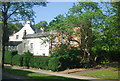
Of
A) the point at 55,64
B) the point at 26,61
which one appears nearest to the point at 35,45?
the point at 26,61

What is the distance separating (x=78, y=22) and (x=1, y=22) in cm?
1138

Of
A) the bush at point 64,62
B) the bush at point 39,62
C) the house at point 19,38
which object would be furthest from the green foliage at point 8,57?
the house at point 19,38

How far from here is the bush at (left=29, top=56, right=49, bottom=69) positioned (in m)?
21.5

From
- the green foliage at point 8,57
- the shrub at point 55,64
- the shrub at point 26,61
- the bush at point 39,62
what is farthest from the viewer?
the green foliage at point 8,57

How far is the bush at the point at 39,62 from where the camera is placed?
21469 millimetres

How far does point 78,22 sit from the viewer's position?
18.2 meters

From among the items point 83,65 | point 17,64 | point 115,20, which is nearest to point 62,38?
point 83,65

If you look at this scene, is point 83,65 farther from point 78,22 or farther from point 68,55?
point 78,22

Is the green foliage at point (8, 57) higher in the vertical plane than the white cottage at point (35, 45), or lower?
lower

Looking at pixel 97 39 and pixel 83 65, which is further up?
pixel 97 39

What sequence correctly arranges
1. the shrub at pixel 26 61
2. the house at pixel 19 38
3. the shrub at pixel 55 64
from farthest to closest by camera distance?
1. the house at pixel 19 38
2. the shrub at pixel 26 61
3. the shrub at pixel 55 64

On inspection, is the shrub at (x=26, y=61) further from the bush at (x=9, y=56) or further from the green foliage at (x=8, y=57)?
the green foliage at (x=8, y=57)

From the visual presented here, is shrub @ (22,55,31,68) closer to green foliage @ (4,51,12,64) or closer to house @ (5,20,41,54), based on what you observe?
green foliage @ (4,51,12,64)

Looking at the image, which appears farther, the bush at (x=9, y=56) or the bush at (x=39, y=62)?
the bush at (x=9, y=56)
